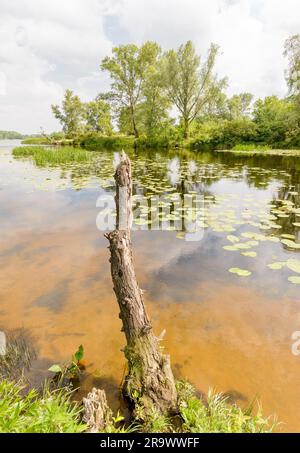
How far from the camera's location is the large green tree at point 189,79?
2573cm

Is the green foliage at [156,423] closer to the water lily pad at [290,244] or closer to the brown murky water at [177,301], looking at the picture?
the brown murky water at [177,301]

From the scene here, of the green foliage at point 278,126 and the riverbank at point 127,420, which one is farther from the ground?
the green foliage at point 278,126

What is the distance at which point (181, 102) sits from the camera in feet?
93.0

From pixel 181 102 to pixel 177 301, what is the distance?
30.0 metres

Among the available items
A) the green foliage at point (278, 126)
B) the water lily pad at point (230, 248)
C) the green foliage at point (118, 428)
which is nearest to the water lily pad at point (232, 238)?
the water lily pad at point (230, 248)

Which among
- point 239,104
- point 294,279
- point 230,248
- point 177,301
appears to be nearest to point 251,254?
point 230,248

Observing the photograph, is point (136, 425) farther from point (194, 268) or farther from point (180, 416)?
point (194, 268)

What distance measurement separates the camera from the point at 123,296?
1688 millimetres

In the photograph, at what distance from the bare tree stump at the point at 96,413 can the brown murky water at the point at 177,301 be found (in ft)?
0.84

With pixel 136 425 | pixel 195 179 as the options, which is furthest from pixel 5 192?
pixel 136 425

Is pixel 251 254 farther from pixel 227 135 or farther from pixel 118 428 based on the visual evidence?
pixel 227 135

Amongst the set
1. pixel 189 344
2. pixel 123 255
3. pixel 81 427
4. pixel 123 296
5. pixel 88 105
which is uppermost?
pixel 88 105

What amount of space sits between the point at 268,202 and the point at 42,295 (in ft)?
18.9

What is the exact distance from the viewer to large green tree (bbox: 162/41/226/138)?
25.7m
